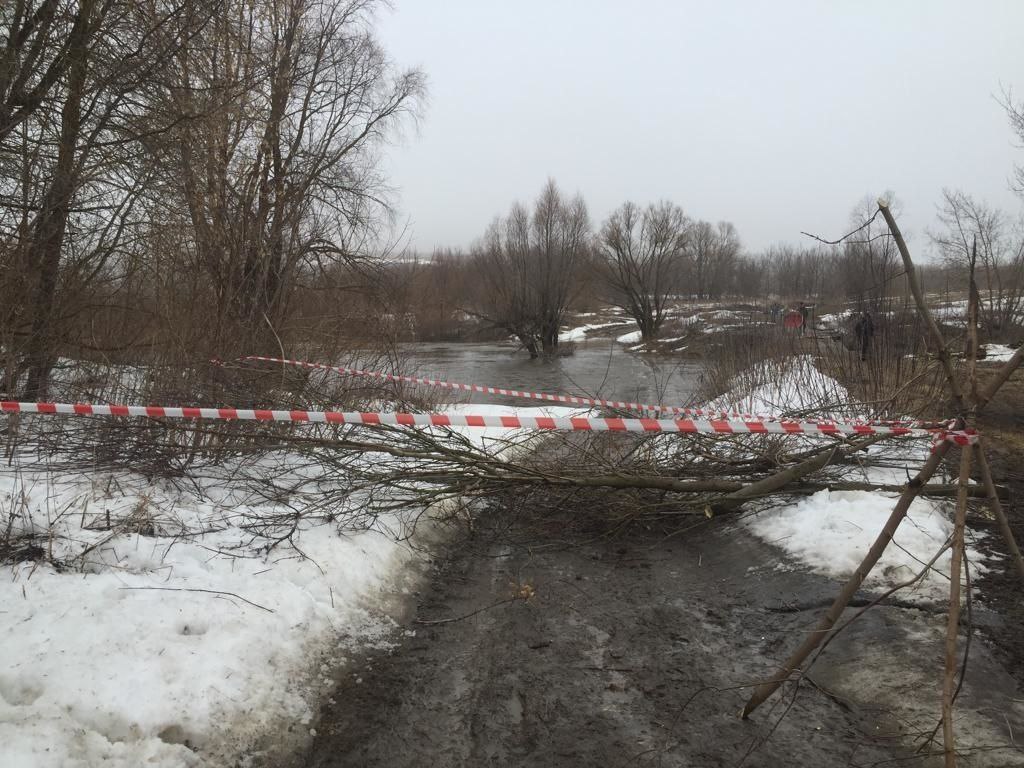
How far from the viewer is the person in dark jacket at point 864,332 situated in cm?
837

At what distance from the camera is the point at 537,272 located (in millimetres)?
35406

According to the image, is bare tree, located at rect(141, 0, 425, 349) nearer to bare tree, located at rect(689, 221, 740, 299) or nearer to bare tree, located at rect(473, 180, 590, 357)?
bare tree, located at rect(473, 180, 590, 357)

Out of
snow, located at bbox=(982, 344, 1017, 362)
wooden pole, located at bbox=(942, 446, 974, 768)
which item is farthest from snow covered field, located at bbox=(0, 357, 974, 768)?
snow, located at bbox=(982, 344, 1017, 362)

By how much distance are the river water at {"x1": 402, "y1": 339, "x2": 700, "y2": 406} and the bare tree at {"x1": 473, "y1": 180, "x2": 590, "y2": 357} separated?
5.65 ft

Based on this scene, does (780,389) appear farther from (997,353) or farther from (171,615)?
(997,353)

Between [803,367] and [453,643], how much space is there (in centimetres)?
810

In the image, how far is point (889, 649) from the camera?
340cm

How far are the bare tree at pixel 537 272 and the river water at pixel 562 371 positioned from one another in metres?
1.72

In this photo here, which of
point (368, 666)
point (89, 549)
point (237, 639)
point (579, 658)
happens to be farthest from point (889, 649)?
point (89, 549)

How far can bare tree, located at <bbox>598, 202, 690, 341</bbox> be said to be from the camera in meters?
42.8

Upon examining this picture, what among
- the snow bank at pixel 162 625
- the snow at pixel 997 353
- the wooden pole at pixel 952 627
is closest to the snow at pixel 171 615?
the snow bank at pixel 162 625

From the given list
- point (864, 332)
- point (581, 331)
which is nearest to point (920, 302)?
point (864, 332)

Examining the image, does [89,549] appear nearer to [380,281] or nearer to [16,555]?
[16,555]

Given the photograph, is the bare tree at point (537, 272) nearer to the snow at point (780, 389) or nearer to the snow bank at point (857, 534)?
the snow at point (780, 389)
